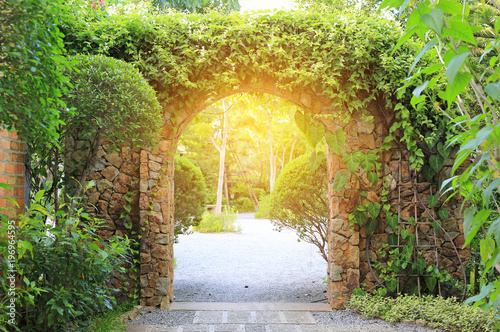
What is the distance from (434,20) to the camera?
2.44ft

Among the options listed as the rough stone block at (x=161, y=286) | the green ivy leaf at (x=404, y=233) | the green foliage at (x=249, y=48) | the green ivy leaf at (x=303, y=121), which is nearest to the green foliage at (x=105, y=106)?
the green foliage at (x=249, y=48)

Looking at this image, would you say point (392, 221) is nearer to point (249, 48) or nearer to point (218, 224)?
point (249, 48)

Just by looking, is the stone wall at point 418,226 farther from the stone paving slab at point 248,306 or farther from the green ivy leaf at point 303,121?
the green ivy leaf at point 303,121

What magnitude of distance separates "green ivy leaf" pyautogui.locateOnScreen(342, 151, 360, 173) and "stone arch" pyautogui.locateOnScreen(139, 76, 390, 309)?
0.44ft

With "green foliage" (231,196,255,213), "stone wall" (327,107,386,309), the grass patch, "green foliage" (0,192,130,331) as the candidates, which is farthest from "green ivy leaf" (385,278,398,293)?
"green foliage" (231,196,255,213)

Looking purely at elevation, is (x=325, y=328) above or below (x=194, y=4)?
below

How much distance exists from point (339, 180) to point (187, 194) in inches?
119

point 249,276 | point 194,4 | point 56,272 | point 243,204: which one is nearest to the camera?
point 56,272

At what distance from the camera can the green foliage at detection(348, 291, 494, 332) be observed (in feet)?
9.22

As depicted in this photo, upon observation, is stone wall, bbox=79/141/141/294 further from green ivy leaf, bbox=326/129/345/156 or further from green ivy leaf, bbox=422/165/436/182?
green ivy leaf, bbox=422/165/436/182

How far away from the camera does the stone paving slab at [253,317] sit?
3.20m

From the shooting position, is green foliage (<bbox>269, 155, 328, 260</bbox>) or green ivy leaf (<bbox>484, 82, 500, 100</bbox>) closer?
green ivy leaf (<bbox>484, 82, 500, 100</bbox>)

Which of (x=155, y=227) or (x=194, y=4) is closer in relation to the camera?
(x=155, y=227)

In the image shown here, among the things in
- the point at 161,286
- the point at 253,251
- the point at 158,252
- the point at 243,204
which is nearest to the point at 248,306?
the point at 161,286
